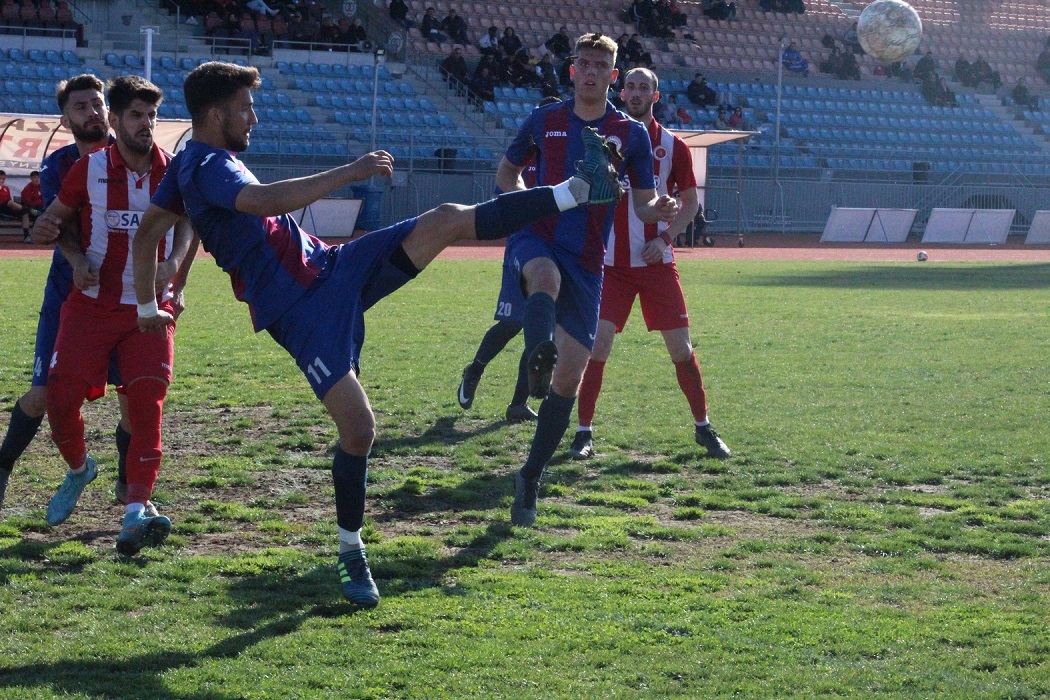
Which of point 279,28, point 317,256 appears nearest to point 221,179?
point 317,256

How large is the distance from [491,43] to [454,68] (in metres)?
1.89

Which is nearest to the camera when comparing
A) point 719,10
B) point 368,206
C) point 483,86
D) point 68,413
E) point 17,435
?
point 68,413

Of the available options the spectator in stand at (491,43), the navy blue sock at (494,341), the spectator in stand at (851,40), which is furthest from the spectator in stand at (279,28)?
the navy blue sock at (494,341)

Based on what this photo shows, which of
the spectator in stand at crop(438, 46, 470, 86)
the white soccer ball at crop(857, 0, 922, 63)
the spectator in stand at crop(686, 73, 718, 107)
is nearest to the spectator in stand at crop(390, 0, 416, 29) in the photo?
the spectator in stand at crop(438, 46, 470, 86)

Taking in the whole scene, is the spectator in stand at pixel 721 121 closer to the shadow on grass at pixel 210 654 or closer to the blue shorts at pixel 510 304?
the blue shorts at pixel 510 304

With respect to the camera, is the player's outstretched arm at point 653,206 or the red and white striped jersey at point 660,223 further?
the red and white striped jersey at point 660,223

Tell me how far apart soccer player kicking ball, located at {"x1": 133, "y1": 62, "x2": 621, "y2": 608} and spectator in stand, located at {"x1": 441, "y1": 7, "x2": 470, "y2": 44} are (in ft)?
109

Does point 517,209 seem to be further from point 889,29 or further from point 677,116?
point 889,29

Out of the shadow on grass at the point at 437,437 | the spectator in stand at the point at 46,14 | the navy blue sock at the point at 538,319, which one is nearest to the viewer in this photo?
the navy blue sock at the point at 538,319

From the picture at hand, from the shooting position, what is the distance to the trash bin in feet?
94.6

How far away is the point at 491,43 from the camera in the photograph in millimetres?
36438

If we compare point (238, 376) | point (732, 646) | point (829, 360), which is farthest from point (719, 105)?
point (732, 646)

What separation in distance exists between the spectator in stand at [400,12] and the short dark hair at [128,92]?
1249 inches

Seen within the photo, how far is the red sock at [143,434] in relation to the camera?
5.11 m
